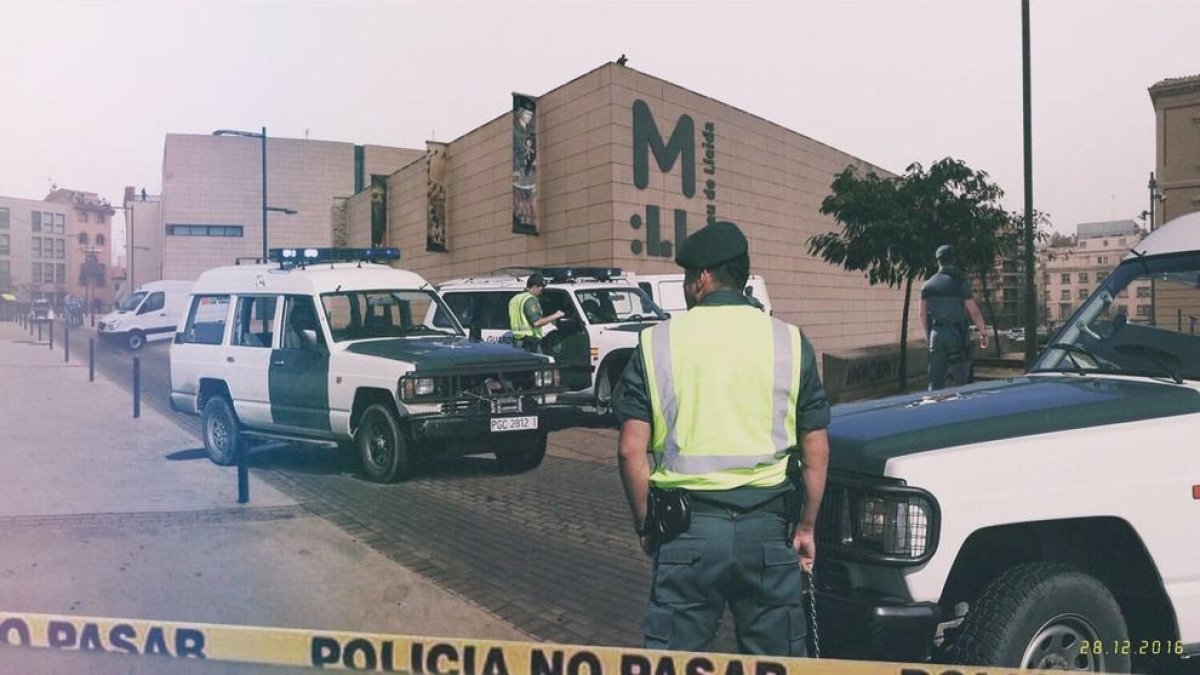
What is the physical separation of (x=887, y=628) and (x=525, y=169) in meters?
19.7

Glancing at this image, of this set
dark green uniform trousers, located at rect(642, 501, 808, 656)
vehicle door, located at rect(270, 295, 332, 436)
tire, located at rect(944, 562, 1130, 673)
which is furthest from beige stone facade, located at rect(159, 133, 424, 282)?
tire, located at rect(944, 562, 1130, 673)

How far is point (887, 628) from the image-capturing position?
9.34ft

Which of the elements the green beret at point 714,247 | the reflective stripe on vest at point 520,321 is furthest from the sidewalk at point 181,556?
the reflective stripe on vest at point 520,321

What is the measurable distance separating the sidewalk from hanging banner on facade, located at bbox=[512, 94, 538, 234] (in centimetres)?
1263

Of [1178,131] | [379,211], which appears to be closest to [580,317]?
[379,211]

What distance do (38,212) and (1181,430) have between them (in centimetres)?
811

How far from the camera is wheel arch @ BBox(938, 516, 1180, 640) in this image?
314cm

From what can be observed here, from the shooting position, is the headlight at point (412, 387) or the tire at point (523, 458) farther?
the tire at point (523, 458)

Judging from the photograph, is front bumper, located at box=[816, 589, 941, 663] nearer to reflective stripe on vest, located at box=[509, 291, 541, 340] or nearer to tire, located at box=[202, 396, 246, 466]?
tire, located at box=[202, 396, 246, 466]

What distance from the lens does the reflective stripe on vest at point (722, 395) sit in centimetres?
283

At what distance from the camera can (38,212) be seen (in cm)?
742

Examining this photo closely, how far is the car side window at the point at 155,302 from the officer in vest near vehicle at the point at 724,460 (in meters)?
8.96

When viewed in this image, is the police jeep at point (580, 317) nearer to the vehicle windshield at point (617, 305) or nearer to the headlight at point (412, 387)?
the vehicle windshield at point (617, 305)

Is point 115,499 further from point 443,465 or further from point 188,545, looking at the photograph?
point 443,465
